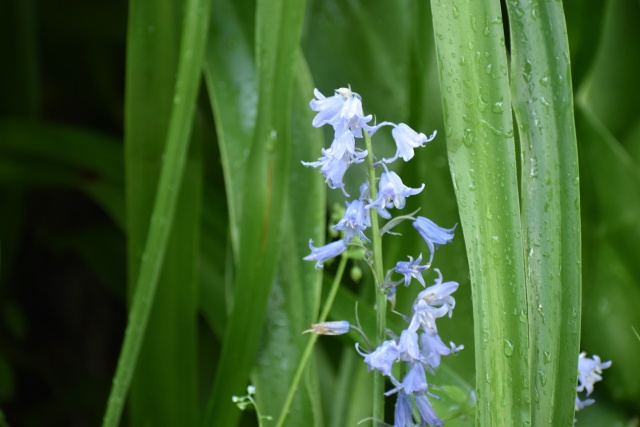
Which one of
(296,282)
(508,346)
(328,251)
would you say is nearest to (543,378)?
(508,346)

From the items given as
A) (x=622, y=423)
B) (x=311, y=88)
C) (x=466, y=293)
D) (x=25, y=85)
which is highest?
→ (x=25, y=85)

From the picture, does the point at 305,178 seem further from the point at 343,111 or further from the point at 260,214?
the point at 343,111

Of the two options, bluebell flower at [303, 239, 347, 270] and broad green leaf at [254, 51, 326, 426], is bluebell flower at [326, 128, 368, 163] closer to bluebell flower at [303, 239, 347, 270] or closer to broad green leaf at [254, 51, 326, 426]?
bluebell flower at [303, 239, 347, 270]

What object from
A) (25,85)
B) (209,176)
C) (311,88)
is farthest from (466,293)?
(25,85)

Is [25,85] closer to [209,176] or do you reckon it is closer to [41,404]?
[209,176]

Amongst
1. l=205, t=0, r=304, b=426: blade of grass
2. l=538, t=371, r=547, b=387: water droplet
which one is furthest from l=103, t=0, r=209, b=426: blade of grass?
l=538, t=371, r=547, b=387: water droplet

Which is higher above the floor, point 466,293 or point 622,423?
point 466,293

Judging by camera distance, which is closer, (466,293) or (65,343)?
(466,293)

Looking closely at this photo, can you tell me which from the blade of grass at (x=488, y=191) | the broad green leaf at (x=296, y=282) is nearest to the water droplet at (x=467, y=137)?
the blade of grass at (x=488, y=191)
